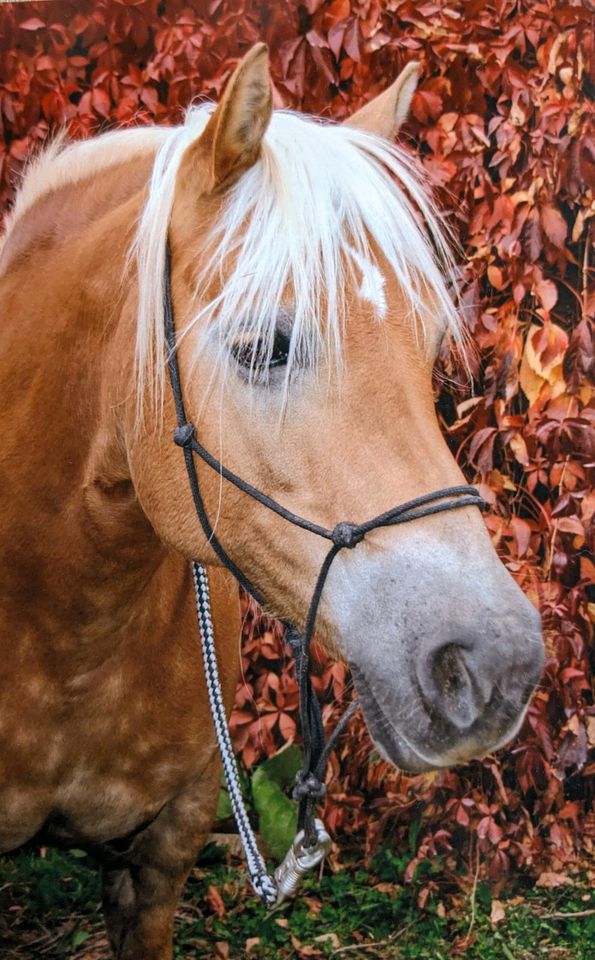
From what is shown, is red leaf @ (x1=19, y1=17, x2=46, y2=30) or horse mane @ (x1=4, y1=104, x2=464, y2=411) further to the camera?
red leaf @ (x1=19, y1=17, x2=46, y2=30)

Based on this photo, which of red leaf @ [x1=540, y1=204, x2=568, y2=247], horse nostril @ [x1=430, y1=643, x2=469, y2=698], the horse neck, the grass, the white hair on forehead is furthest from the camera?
the grass

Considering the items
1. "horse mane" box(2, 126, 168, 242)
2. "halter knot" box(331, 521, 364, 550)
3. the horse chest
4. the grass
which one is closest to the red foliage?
the grass

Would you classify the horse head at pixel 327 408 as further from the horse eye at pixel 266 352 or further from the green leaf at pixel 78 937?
the green leaf at pixel 78 937

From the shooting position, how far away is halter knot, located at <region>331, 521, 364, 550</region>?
1359 mm

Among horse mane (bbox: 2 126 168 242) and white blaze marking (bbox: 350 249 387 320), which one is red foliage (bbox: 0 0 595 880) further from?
white blaze marking (bbox: 350 249 387 320)

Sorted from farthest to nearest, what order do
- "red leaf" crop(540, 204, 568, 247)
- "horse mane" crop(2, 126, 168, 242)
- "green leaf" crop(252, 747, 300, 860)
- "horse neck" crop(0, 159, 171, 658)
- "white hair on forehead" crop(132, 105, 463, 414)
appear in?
"green leaf" crop(252, 747, 300, 860) → "red leaf" crop(540, 204, 568, 247) → "horse mane" crop(2, 126, 168, 242) → "horse neck" crop(0, 159, 171, 658) → "white hair on forehead" crop(132, 105, 463, 414)

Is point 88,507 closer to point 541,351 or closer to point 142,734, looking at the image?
point 142,734

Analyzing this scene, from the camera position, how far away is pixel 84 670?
192cm

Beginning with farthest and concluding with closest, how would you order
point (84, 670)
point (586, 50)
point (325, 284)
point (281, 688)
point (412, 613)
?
point (281, 688) → point (586, 50) → point (84, 670) → point (325, 284) → point (412, 613)

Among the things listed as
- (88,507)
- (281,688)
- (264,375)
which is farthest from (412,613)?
(281,688)

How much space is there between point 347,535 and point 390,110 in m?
0.89

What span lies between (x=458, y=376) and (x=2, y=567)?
160 centimetres

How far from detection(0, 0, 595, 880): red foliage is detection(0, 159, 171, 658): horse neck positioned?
44.2 inches

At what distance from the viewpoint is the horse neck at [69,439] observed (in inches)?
67.2
